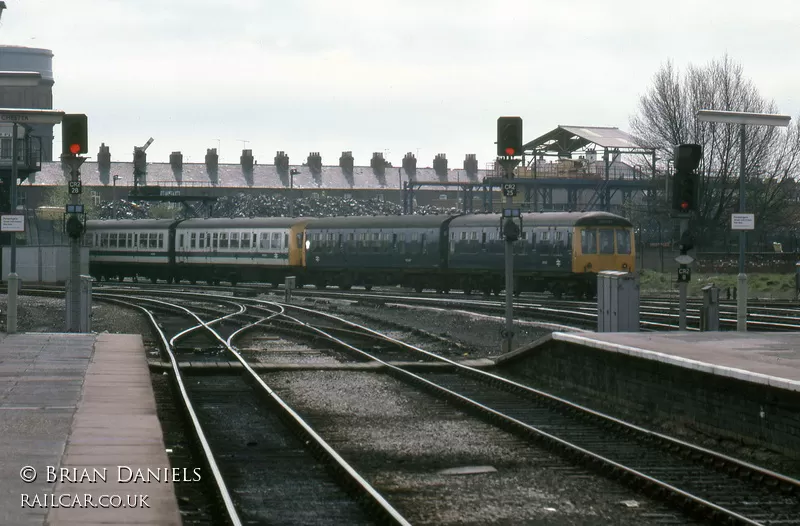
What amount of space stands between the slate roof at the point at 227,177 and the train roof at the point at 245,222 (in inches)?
2774

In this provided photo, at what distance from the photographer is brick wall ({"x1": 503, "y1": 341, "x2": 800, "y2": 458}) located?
11031mm

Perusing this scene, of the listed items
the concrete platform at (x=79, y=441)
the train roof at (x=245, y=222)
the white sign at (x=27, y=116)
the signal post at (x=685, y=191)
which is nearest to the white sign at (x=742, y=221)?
the signal post at (x=685, y=191)

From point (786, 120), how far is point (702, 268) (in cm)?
2995

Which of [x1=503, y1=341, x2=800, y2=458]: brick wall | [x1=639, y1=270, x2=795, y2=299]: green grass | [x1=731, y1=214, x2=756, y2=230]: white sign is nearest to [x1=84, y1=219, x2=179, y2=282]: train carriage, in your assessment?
[x1=639, y1=270, x2=795, y2=299]: green grass

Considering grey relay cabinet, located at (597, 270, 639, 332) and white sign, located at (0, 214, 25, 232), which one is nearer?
grey relay cabinet, located at (597, 270, 639, 332)

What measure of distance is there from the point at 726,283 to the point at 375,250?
12.8 m

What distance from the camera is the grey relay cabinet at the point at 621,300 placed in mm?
19766

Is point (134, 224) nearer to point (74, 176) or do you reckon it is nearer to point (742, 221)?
point (74, 176)

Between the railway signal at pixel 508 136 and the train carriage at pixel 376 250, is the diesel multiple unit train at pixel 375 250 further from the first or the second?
the railway signal at pixel 508 136

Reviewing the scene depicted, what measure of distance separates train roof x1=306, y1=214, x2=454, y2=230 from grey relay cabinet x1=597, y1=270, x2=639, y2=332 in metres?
23.5

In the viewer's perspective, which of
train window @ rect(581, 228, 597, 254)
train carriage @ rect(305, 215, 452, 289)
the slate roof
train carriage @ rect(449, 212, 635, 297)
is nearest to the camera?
train window @ rect(581, 228, 597, 254)

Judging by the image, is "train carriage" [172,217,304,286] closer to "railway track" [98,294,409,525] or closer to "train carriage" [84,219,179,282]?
"train carriage" [84,219,179,282]

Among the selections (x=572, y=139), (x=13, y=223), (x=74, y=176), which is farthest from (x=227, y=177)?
(x=74, y=176)

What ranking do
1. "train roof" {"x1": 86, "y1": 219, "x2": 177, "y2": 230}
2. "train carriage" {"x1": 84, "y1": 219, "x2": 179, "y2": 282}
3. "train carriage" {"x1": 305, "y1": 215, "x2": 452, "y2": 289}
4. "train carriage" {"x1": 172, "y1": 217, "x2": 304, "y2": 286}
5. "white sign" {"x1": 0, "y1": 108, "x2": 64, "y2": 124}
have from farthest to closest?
"train roof" {"x1": 86, "y1": 219, "x2": 177, "y2": 230} → "train carriage" {"x1": 84, "y1": 219, "x2": 179, "y2": 282} → "train carriage" {"x1": 172, "y1": 217, "x2": 304, "y2": 286} → "train carriage" {"x1": 305, "y1": 215, "x2": 452, "y2": 289} → "white sign" {"x1": 0, "y1": 108, "x2": 64, "y2": 124}
